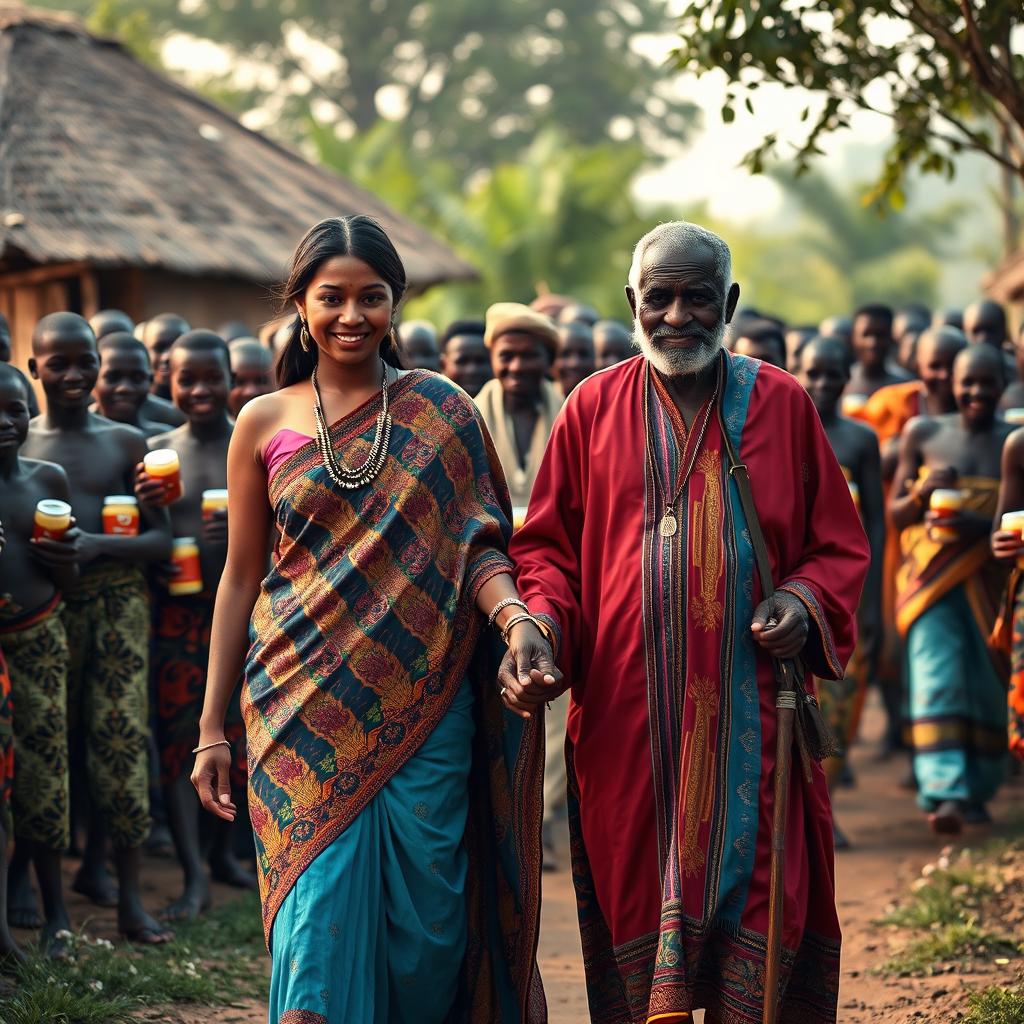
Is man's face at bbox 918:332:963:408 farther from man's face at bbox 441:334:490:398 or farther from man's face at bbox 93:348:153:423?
man's face at bbox 93:348:153:423

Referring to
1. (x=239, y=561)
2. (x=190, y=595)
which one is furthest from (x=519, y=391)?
(x=239, y=561)

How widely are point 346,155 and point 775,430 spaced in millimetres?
22382

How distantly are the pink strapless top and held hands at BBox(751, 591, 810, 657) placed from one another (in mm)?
1251

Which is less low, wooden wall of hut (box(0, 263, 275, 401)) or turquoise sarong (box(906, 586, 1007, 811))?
wooden wall of hut (box(0, 263, 275, 401))

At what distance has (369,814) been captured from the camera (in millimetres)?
4352

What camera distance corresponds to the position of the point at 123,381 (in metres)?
7.47

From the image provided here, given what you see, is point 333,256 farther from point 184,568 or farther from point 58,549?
point 184,568

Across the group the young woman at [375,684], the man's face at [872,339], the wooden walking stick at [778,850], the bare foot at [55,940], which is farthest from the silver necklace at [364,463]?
the man's face at [872,339]

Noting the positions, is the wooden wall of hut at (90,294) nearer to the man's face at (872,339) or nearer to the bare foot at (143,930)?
the man's face at (872,339)

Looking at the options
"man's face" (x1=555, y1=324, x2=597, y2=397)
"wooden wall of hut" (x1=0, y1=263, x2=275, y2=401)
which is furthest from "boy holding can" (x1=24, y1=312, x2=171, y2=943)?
"wooden wall of hut" (x1=0, y1=263, x2=275, y2=401)

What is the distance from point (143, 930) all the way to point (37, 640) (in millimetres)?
1189

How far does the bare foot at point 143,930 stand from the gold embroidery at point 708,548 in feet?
9.90

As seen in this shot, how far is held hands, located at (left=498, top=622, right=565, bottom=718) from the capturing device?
4.16 meters

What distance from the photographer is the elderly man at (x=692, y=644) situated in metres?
4.33
